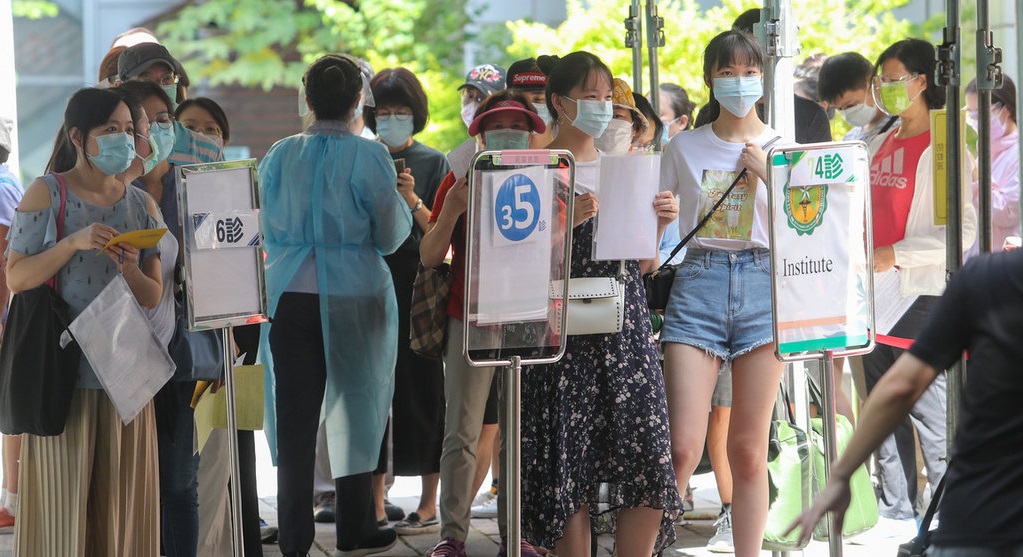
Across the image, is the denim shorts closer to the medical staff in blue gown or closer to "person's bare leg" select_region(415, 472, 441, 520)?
the medical staff in blue gown

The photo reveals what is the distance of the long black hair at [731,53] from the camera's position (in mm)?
4582

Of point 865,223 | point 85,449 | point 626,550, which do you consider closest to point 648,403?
point 626,550

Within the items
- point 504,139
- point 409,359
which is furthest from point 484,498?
point 504,139

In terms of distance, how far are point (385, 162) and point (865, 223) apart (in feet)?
6.16

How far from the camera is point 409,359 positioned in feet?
19.6

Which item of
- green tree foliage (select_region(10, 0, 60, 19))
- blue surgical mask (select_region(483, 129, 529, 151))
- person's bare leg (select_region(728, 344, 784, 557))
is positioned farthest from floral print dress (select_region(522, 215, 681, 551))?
green tree foliage (select_region(10, 0, 60, 19))

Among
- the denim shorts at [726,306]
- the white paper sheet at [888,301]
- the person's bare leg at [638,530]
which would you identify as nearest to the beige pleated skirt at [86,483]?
the person's bare leg at [638,530]

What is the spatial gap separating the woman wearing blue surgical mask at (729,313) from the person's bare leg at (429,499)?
185 cm

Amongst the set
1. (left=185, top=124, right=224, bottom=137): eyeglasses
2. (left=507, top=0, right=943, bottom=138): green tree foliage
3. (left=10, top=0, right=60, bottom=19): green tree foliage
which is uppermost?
(left=10, top=0, right=60, bottom=19): green tree foliage

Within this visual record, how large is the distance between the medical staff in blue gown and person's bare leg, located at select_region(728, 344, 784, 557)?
1.50m

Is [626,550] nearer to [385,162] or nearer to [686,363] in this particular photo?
[686,363]

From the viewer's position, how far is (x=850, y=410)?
651cm

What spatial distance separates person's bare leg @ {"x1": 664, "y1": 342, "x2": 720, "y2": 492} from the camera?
14.7 ft

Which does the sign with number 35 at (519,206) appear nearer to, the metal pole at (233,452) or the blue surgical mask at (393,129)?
the metal pole at (233,452)
